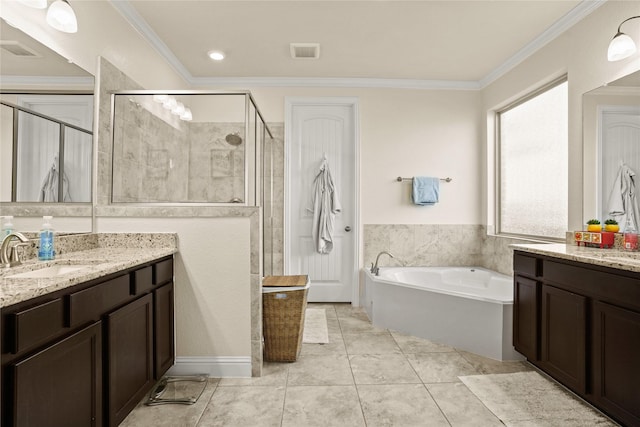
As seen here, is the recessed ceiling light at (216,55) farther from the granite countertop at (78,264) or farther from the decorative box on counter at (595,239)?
the decorative box on counter at (595,239)

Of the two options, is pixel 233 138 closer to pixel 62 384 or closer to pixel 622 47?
pixel 62 384

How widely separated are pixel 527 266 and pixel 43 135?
2861 mm

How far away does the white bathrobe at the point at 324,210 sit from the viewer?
4.01 meters

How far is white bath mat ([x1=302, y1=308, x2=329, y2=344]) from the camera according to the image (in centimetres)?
304

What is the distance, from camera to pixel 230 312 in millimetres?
2359

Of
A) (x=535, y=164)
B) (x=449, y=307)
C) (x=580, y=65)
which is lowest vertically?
(x=449, y=307)

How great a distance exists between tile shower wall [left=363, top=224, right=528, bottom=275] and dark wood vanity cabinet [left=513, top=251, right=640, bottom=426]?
5.52 feet

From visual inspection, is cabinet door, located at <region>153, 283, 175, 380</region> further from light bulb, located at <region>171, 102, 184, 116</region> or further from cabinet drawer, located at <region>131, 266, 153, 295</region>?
light bulb, located at <region>171, 102, 184, 116</region>

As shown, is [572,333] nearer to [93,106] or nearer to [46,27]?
[93,106]

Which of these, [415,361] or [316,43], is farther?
[316,43]

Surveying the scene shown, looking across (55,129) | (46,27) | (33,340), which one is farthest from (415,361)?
(46,27)

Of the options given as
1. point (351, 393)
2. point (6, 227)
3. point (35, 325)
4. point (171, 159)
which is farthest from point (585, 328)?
point (171, 159)

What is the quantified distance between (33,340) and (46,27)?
1640 mm

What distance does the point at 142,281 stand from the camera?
1.90 meters
